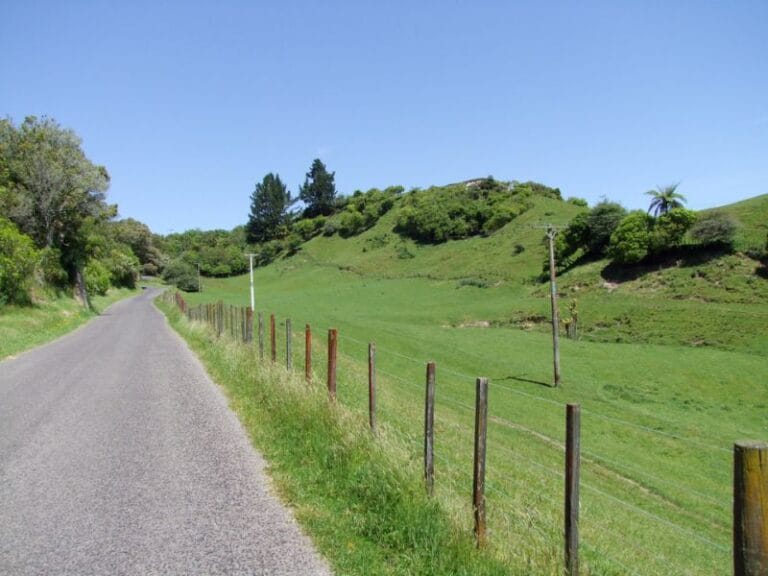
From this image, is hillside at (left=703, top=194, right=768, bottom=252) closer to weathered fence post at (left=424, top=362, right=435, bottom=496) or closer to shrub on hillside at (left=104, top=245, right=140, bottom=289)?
weathered fence post at (left=424, top=362, right=435, bottom=496)

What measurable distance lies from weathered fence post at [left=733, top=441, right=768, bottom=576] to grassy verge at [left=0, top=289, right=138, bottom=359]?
21.2 m

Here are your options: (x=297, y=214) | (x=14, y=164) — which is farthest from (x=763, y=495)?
(x=297, y=214)

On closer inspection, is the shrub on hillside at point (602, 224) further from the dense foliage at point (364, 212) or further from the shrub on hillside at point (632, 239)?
the dense foliage at point (364, 212)

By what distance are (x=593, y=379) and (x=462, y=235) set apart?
74.6 m

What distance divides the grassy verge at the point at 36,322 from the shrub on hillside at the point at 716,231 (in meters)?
44.5

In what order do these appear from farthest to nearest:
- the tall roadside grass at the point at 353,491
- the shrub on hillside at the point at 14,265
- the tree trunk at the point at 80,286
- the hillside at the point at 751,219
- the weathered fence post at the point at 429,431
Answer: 1. the tree trunk at the point at 80,286
2. the hillside at the point at 751,219
3. the shrub on hillside at the point at 14,265
4. the weathered fence post at the point at 429,431
5. the tall roadside grass at the point at 353,491

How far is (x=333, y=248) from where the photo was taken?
126375 millimetres

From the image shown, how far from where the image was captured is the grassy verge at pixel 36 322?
75.3 feet

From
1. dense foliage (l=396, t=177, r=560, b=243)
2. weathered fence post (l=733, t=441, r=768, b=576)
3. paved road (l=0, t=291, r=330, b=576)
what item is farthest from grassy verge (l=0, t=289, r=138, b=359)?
dense foliage (l=396, t=177, r=560, b=243)

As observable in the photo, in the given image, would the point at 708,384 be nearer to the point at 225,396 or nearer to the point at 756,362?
the point at 756,362

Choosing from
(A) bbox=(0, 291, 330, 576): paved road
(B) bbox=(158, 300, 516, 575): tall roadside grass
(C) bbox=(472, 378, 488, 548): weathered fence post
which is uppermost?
(C) bbox=(472, 378, 488, 548): weathered fence post

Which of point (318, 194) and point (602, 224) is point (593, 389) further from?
point (318, 194)

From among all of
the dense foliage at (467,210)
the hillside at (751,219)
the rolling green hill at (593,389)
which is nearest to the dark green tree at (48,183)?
the rolling green hill at (593,389)

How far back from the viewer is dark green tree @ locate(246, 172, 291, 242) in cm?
15162
